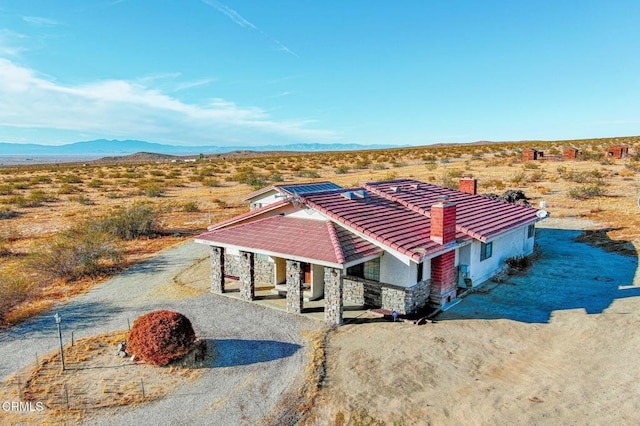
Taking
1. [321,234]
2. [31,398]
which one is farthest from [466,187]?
[31,398]

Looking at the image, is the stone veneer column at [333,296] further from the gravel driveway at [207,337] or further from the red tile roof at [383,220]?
the red tile roof at [383,220]

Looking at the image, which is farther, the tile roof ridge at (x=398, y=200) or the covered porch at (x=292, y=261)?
the tile roof ridge at (x=398, y=200)

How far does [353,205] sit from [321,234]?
2.26 m

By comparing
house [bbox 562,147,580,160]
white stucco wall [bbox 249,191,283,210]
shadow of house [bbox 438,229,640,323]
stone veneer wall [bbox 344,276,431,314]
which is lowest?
shadow of house [bbox 438,229,640,323]

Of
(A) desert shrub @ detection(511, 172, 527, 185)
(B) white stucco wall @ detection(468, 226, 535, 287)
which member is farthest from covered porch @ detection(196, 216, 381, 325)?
(A) desert shrub @ detection(511, 172, 527, 185)

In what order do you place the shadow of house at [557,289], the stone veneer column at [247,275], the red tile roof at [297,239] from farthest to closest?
the stone veneer column at [247,275]
the shadow of house at [557,289]
the red tile roof at [297,239]

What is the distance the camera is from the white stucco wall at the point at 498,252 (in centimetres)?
1698

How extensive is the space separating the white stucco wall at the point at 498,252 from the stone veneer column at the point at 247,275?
8120mm

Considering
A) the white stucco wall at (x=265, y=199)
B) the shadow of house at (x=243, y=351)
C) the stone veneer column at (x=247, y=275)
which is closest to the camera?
the shadow of house at (x=243, y=351)

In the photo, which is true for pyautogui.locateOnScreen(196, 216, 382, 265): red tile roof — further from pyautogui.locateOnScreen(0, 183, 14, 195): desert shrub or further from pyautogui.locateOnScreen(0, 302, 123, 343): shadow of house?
pyautogui.locateOnScreen(0, 183, 14, 195): desert shrub

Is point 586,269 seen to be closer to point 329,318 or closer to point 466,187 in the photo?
point 466,187

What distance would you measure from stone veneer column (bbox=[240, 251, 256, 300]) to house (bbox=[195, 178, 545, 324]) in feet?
0.12

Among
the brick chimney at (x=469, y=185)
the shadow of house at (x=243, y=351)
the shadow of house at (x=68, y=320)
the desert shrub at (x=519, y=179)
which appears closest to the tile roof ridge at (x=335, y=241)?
the shadow of house at (x=243, y=351)

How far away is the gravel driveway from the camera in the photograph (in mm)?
9438
